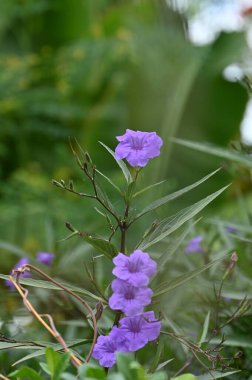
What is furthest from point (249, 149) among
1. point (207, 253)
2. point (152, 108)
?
point (152, 108)

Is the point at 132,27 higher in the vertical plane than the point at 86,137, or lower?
higher

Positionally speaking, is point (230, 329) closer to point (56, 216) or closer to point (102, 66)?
point (56, 216)

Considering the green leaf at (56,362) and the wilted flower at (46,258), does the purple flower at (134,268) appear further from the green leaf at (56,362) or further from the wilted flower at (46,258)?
the wilted flower at (46,258)

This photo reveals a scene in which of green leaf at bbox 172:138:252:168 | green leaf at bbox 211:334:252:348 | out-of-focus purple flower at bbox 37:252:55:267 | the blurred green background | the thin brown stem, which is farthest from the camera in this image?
the blurred green background

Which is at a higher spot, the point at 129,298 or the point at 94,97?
the point at 94,97

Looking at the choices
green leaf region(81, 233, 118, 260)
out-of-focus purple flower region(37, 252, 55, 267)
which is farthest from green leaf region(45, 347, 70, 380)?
out-of-focus purple flower region(37, 252, 55, 267)

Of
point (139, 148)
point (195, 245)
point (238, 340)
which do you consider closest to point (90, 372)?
point (139, 148)

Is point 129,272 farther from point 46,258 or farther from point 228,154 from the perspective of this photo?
point 46,258

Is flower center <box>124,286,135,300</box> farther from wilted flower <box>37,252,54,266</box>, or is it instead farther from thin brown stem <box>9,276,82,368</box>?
wilted flower <box>37,252,54,266</box>
